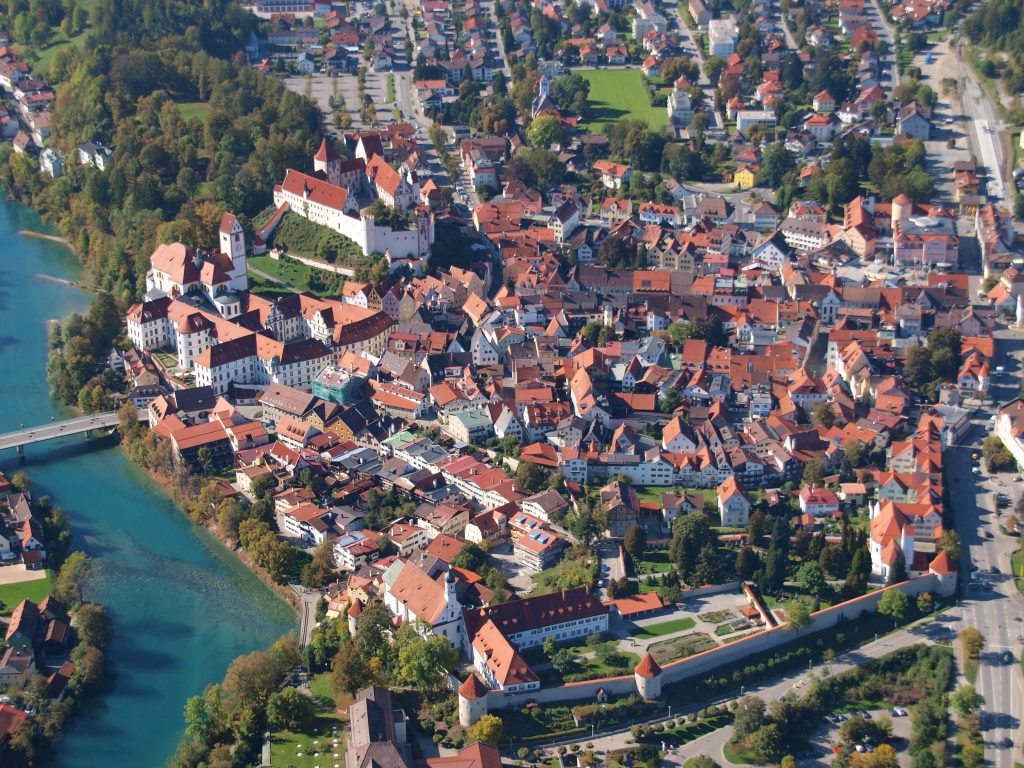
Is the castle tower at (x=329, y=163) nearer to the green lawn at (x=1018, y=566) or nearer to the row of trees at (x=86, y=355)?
the row of trees at (x=86, y=355)

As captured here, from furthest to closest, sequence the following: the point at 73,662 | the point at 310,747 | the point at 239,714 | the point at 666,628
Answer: the point at 666,628
the point at 73,662
the point at 239,714
the point at 310,747

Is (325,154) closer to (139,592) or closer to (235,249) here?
(235,249)

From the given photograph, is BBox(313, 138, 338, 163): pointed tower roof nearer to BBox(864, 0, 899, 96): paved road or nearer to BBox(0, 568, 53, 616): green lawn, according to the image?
BBox(0, 568, 53, 616): green lawn

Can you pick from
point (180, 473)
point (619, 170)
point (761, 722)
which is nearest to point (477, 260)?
point (619, 170)

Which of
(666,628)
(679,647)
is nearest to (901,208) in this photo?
(666,628)

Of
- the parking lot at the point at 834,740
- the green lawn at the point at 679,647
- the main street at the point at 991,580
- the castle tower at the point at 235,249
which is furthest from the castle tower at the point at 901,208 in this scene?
the parking lot at the point at 834,740

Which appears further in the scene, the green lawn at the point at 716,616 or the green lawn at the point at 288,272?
the green lawn at the point at 288,272

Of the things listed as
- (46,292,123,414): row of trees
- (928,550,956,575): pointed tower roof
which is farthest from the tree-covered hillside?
(928,550,956,575): pointed tower roof
